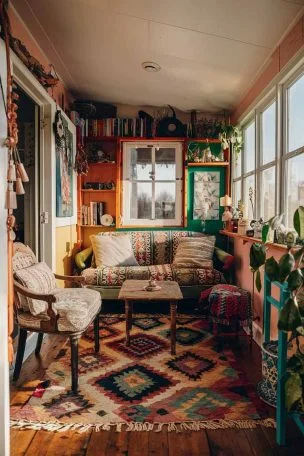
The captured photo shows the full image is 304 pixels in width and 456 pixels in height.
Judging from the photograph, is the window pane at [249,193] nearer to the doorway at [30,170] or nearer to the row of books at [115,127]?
the row of books at [115,127]

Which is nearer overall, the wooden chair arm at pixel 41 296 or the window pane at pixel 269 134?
the wooden chair arm at pixel 41 296

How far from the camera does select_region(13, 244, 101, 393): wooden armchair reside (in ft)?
7.37

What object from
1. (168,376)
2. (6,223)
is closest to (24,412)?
(168,376)

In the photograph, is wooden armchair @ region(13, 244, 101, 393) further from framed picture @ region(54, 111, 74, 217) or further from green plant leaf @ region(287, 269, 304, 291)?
green plant leaf @ region(287, 269, 304, 291)

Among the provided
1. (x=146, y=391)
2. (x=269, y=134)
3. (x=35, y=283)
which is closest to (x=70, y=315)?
(x=35, y=283)

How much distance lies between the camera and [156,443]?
1.75 metres

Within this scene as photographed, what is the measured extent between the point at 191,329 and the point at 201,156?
240 centimetres

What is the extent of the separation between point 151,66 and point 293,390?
10.3 feet

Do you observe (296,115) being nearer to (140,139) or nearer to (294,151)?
(294,151)

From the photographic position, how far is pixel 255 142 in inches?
142

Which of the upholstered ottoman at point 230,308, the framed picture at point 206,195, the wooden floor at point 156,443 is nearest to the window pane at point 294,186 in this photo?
the upholstered ottoman at point 230,308

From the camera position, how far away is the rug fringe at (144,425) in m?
1.86

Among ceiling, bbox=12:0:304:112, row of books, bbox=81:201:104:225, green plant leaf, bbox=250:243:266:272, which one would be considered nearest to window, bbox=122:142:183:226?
row of books, bbox=81:201:104:225

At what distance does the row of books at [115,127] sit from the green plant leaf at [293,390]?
381 cm
